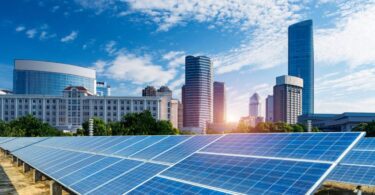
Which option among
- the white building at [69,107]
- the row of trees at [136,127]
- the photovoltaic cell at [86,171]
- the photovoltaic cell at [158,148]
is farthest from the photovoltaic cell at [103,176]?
the white building at [69,107]

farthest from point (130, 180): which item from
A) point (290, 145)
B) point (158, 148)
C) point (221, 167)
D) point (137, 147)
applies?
point (137, 147)

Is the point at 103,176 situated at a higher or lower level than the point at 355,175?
higher

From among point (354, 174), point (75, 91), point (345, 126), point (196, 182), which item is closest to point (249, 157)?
point (196, 182)

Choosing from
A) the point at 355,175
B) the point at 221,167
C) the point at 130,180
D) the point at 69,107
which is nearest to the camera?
the point at 221,167

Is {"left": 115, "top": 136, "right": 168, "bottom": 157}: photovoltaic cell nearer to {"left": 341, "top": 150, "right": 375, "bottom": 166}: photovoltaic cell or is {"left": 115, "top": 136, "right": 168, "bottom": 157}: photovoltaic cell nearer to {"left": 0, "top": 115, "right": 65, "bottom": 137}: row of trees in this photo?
{"left": 341, "top": 150, "right": 375, "bottom": 166}: photovoltaic cell

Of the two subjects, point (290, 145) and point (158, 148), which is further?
point (158, 148)

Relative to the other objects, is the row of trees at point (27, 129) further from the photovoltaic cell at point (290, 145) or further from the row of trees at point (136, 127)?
the photovoltaic cell at point (290, 145)

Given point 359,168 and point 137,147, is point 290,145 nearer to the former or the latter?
point 137,147
